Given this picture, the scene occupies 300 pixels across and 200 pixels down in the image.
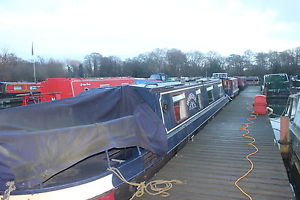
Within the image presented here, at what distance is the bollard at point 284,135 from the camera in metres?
6.02

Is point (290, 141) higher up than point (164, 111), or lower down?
lower down

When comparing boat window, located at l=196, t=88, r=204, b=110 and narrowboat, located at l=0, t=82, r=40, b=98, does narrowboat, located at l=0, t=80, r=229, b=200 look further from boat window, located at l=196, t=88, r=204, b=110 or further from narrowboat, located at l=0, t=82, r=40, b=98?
narrowboat, located at l=0, t=82, r=40, b=98

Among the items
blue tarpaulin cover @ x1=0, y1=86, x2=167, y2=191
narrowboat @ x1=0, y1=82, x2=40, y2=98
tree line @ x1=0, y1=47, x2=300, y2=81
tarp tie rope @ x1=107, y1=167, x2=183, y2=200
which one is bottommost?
tarp tie rope @ x1=107, y1=167, x2=183, y2=200

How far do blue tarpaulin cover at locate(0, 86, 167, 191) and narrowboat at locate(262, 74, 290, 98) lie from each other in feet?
61.3

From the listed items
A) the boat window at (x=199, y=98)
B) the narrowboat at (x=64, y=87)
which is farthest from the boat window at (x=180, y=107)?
the narrowboat at (x=64, y=87)

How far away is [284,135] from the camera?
20.2ft

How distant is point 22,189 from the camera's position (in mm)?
2586

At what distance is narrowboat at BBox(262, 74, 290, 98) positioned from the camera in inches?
772

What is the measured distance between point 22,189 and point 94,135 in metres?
1.01

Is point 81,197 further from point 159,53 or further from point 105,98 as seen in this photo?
point 159,53

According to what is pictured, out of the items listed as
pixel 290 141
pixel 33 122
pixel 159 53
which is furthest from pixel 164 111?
pixel 159 53

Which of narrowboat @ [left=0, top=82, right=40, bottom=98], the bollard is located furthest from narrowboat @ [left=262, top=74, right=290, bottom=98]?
narrowboat @ [left=0, top=82, right=40, bottom=98]

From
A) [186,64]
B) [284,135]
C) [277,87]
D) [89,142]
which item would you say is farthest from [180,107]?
[186,64]

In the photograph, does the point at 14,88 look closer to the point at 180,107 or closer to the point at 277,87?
the point at 180,107
